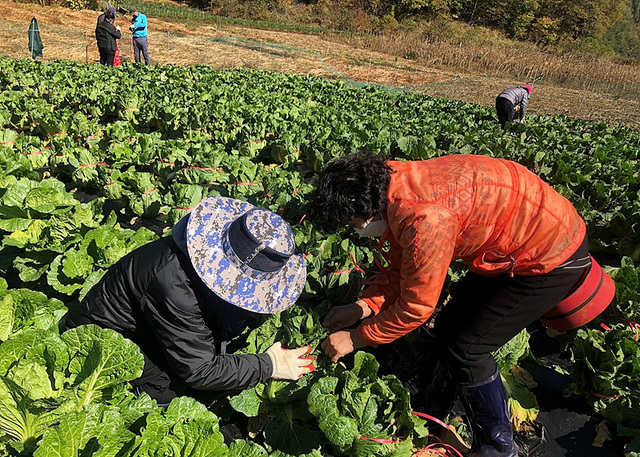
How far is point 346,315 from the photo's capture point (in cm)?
276

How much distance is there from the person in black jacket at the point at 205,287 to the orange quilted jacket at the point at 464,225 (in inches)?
19.8

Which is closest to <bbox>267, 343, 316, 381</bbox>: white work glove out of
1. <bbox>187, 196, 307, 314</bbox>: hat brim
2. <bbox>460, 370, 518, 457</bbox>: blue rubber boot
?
<bbox>187, 196, 307, 314</bbox>: hat brim

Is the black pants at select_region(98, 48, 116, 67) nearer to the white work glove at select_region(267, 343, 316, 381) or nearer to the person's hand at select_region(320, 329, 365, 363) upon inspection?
the white work glove at select_region(267, 343, 316, 381)

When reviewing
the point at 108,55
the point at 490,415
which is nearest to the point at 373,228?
the point at 490,415

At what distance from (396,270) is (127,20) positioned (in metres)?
37.9

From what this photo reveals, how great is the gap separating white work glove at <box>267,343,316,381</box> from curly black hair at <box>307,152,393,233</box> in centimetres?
77

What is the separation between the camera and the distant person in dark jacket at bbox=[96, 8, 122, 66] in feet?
45.7

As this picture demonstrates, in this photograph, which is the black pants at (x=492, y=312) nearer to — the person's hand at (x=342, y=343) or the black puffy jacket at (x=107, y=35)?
the person's hand at (x=342, y=343)

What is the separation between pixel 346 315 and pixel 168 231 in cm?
242

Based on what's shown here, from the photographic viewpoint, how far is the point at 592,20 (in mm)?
53000

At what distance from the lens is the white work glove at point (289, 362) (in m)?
2.21

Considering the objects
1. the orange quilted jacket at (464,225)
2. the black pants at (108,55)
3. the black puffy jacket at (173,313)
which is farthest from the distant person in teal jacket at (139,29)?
the orange quilted jacket at (464,225)

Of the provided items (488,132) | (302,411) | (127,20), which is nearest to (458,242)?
(302,411)

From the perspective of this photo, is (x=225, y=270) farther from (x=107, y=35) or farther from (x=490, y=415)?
(x=107, y=35)
